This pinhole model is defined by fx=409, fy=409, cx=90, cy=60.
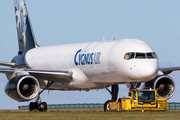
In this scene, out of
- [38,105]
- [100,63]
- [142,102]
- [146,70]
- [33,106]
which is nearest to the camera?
[146,70]

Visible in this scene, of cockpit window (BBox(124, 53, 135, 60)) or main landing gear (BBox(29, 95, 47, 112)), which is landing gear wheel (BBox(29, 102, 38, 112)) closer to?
main landing gear (BBox(29, 95, 47, 112))

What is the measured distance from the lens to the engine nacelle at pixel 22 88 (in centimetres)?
2469

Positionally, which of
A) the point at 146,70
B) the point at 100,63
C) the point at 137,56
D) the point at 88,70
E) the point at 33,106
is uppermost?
the point at 137,56

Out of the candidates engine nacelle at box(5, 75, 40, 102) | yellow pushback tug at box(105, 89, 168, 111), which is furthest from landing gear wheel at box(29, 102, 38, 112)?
yellow pushback tug at box(105, 89, 168, 111)

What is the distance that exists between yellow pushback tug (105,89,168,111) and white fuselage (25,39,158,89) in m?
0.84

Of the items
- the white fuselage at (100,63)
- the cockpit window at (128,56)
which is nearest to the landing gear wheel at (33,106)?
the white fuselage at (100,63)

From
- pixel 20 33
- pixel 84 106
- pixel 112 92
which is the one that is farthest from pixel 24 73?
pixel 84 106

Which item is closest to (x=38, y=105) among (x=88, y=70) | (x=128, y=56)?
(x=88, y=70)

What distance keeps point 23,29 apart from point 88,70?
13558mm

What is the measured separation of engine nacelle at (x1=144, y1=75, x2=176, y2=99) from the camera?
27.9m

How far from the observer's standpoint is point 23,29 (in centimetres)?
3909

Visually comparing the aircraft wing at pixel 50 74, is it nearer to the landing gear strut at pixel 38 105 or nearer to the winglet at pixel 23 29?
the landing gear strut at pixel 38 105

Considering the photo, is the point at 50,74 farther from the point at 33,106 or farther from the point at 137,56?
the point at 137,56

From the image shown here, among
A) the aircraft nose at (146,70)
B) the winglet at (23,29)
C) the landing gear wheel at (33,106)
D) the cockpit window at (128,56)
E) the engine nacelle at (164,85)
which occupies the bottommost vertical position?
the landing gear wheel at (33,106)
